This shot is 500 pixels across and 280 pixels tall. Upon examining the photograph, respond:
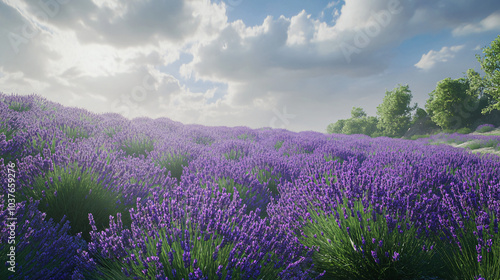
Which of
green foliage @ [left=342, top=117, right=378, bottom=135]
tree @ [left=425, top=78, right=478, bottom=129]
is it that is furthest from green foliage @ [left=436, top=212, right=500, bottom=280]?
green foliage @ [left=342, top=117, right=378, bottom=135]

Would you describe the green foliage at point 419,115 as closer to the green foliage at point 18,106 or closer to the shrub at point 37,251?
the green foliage at point 18,106

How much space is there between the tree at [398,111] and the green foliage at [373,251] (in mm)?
33718

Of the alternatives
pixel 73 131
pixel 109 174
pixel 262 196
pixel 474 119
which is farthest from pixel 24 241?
pixel 474 119

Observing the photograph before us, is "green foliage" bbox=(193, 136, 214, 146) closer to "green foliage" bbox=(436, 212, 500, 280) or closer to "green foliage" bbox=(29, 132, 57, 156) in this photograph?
"green foliage" bbox=(29, 132, 57, 156)

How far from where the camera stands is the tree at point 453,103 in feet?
81.6

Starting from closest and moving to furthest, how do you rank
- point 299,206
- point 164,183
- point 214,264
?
1. point 214,264
2. point 299,206
3. point 164,183

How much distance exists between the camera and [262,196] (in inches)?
107

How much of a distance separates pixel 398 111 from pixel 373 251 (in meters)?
34.8

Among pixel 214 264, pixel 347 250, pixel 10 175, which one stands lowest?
pixel 347 250

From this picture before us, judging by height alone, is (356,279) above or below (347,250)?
below

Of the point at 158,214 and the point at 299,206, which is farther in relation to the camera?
the point at 299,206

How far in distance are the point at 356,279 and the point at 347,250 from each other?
0.63ft

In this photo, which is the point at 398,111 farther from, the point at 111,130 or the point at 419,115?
the point at 111,130

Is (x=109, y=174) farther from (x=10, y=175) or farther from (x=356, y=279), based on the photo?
(x=356, y=279)
